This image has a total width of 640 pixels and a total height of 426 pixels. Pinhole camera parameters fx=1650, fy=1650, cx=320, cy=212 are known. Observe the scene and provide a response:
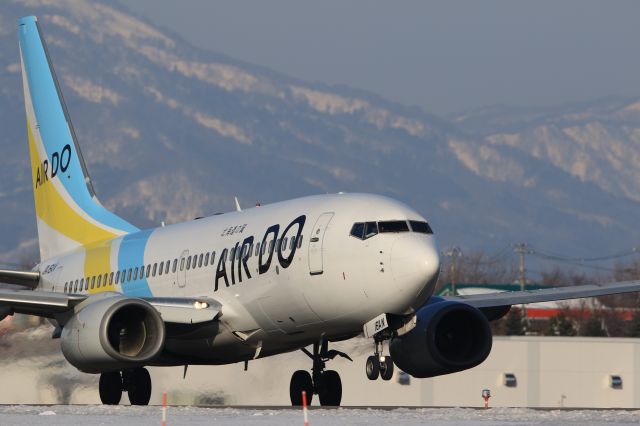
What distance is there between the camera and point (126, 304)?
34031 mm

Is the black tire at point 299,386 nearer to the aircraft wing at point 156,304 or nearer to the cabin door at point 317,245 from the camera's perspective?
the aircraft wing at point 156,304

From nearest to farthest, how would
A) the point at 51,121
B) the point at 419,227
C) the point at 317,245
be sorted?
the point at 419,227 < the point at 317,245 < the point at 51,121

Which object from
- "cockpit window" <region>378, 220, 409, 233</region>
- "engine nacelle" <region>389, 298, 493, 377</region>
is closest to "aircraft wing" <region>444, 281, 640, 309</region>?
"engine nacelle" <region>389, 298, 493, 377</region>

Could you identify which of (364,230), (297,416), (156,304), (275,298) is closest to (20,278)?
(156,304)

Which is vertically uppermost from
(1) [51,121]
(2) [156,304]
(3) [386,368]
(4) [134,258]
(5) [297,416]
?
(1) [51,121]

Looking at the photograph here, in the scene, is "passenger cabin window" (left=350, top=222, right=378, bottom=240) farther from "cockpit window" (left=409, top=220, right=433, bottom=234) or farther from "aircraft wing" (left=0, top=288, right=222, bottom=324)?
"aircraft wing" (left=0, top=288, right=222, bottom=324)

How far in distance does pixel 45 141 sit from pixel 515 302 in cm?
1479

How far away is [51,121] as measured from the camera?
4578cm

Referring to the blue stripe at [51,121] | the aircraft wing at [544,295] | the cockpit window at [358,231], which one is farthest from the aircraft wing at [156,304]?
the blue stripe at [51,121]

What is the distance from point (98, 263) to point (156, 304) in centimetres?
663

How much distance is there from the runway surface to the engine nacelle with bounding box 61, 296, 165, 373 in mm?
1700

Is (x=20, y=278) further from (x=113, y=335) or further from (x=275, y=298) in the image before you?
(x=275, y=298)

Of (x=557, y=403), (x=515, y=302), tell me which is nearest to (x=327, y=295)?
(x=515, y=302)

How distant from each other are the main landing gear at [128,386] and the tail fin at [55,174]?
17.8ft
